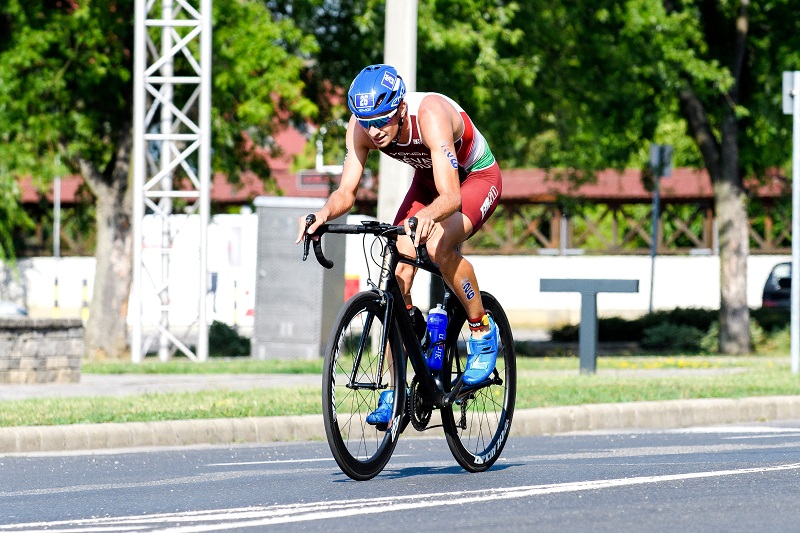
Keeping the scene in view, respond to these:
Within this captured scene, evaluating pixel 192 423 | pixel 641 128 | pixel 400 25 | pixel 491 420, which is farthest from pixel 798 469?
pixel 641 128

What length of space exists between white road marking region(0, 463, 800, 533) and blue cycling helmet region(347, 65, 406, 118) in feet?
5.56

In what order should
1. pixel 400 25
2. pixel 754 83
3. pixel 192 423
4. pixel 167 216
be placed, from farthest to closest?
pixel 754 83, pixel 167 216, pixel 400 25, pixel 192 423

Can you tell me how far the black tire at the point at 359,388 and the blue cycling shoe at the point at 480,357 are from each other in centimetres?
60

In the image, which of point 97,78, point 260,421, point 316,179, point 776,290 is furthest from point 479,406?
point 776,290

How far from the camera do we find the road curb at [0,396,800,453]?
10242mm

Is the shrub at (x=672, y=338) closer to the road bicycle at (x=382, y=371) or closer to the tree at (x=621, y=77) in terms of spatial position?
the tree at (x=621, y=77)

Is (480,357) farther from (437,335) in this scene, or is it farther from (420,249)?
(420,249)

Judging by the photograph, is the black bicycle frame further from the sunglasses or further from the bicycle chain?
the sunglasses

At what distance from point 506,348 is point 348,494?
5.89 ft

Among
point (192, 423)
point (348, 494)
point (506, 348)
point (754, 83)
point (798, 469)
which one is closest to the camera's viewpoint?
point (348, 494)

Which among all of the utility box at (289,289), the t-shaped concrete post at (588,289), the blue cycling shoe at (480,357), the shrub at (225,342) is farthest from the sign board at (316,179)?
the blue cycling shoe at (480,357)

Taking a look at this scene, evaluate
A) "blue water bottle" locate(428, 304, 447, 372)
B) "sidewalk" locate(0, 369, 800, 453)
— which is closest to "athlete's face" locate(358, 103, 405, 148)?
"blue water bottle" locate(428, 304, 447, 372)

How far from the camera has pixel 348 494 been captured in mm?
6918

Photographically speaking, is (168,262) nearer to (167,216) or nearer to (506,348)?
(167,216)
